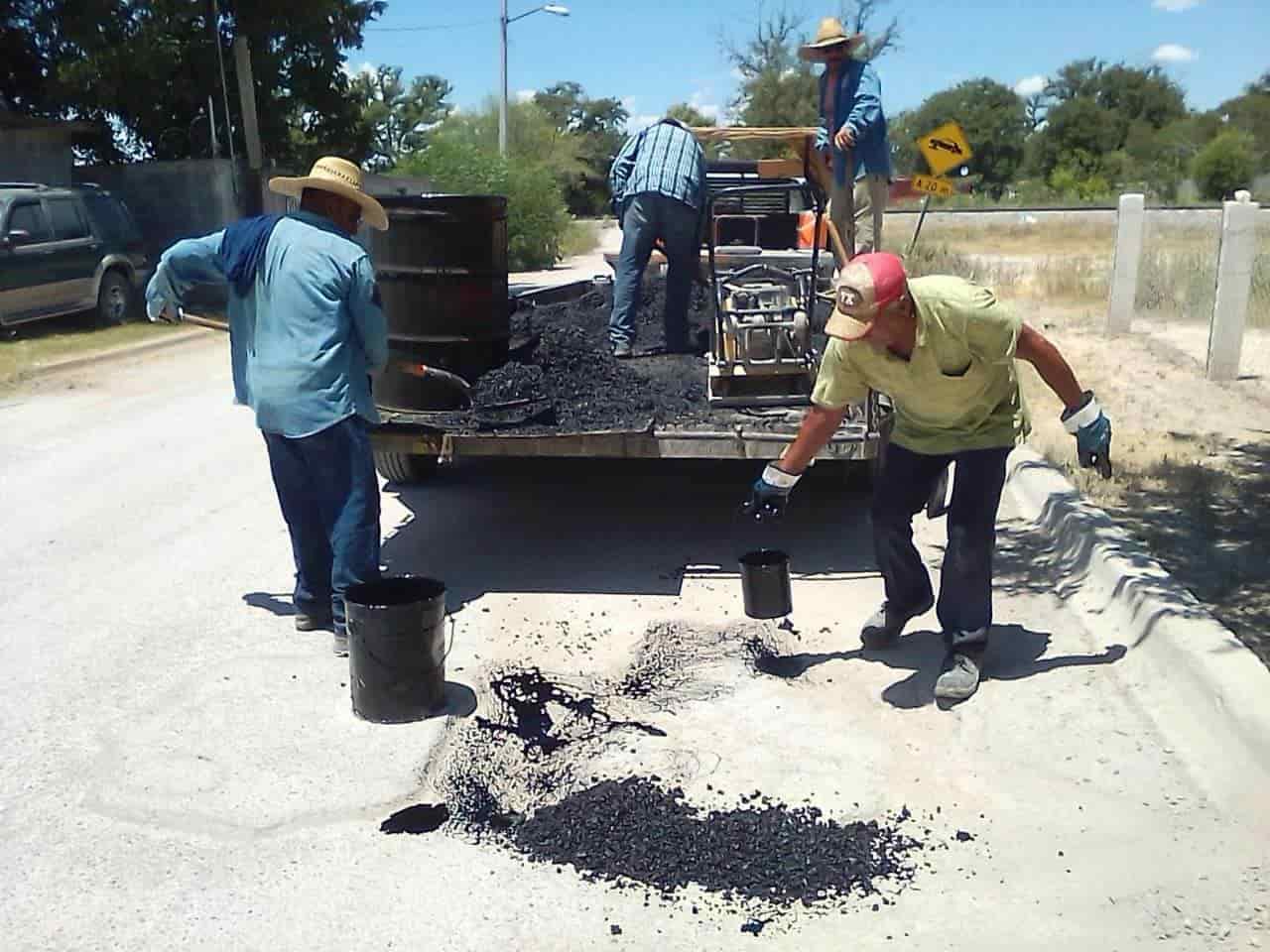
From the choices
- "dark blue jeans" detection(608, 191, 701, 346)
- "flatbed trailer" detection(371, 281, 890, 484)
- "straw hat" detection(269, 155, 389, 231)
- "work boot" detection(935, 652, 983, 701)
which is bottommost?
"work boot" detection(935, 652, 983, 701)

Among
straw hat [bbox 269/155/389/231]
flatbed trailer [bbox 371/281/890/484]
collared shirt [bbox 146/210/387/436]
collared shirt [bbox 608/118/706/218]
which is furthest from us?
collared shirt [bbox 608/118/706/218]

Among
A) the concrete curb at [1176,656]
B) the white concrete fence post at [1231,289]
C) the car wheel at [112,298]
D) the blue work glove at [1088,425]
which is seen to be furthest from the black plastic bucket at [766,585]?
the car wheel at [112,298]

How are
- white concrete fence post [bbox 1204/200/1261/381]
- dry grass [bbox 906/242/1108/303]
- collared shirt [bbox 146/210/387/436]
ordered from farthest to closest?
dry grass [bbox 906/242/1108/303], white concrete fence post [bbox 1204/200/1261/381], collared shirt [bbox 146/210/387/436]

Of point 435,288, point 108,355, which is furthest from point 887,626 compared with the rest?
point 108,355

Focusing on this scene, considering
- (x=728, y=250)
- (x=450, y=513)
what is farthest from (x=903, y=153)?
(x=450, y=513)

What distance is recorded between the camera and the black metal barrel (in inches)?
245

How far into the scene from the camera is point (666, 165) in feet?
23.9

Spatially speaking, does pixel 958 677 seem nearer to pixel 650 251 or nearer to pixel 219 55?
pixel 650 251

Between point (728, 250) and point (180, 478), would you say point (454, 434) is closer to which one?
point (180, 478)

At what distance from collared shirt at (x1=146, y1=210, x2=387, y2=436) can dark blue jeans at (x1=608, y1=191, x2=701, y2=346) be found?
2.65 m

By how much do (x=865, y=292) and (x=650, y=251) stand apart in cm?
374

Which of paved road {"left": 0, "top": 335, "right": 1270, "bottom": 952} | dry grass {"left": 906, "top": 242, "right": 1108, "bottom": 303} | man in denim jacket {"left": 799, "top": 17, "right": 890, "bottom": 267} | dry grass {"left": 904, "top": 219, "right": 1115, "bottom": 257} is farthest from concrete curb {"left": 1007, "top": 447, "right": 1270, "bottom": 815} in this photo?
dry grass {"left": 904, "top": 219, "right": 1115, "bottom": 257}

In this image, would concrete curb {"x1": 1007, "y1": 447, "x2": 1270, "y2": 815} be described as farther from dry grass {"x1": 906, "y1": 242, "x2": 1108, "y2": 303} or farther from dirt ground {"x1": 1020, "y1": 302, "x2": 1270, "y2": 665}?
dry grass {"x1": 906, "y1": 242, "x2": 1108, "y2": 303}

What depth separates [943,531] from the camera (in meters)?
6.78
